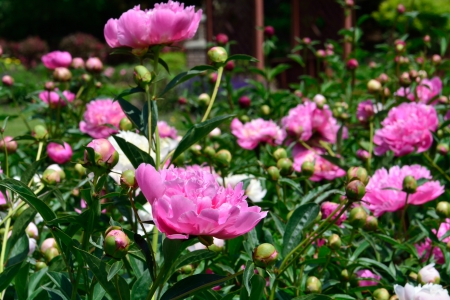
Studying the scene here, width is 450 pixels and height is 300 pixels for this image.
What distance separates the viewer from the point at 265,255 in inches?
22.6

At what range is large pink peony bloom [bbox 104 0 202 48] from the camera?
2.32 feet

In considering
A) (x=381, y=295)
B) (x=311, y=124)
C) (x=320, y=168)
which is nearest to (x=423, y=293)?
(x=381, y=295)

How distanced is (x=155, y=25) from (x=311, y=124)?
2.23 feet

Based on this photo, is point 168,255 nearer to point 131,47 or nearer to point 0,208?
point 131,47

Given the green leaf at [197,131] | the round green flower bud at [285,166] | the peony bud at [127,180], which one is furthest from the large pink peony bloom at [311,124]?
the peony bud at [127,180]

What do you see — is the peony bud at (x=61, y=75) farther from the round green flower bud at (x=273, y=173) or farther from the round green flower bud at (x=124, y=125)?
the round green flower bud at (x=273, y=173)

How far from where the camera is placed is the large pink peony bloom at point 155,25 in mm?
708

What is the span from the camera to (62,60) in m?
1.67

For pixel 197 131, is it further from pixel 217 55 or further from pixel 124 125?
pixel 124 125

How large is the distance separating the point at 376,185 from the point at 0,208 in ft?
1.97

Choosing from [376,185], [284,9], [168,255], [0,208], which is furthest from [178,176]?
[284,9]

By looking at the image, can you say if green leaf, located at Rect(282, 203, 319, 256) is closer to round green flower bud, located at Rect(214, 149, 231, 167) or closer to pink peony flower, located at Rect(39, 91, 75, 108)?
round green flower bud, located at Rect(214, 149, 231, 167)

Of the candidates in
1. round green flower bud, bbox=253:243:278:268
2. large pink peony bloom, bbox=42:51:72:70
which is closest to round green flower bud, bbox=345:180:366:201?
round green flower bud, bbox=253:243:278:268

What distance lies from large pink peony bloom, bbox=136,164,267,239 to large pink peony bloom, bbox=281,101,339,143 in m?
0.77
